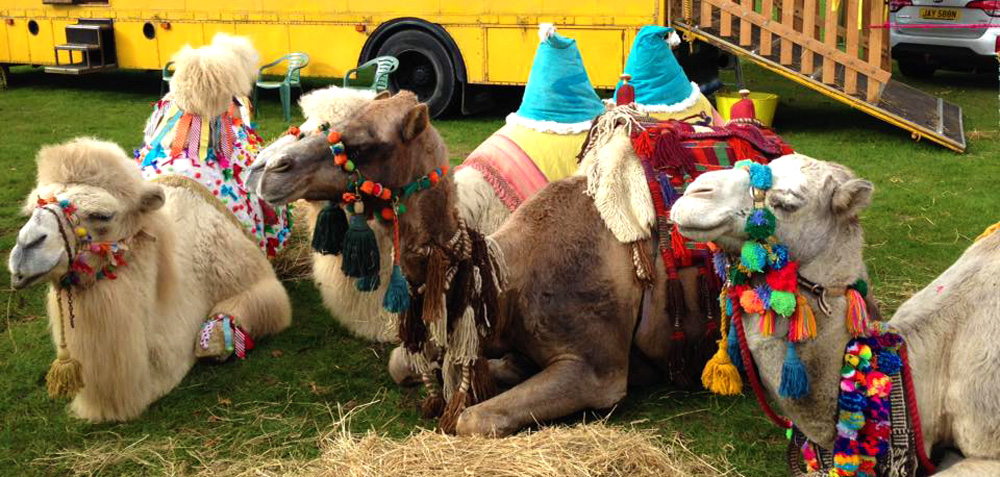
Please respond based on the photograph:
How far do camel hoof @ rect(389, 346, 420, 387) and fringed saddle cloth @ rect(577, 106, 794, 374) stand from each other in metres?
1.15

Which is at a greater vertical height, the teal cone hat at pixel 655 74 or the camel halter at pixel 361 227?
the teal cone hat at pixel 655 74

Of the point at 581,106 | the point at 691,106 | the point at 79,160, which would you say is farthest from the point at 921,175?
the point at 79,160

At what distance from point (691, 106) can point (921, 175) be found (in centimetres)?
344

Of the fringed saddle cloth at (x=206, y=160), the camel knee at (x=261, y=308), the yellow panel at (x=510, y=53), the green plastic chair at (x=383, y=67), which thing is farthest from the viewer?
the yellow panel at (x=510, y=53)

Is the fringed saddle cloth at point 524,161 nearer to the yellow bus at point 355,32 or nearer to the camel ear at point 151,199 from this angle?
the camel ear at point 151,199

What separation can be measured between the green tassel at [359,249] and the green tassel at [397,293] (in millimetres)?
88

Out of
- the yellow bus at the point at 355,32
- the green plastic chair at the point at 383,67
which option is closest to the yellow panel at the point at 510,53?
the yellow bus at the point at 355,32

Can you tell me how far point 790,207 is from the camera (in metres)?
2.85

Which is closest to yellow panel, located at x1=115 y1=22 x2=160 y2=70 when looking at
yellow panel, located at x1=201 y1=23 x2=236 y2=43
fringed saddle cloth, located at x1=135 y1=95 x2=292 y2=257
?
yellow panel, located at x1=201 y1=23 x2=236 y2=43

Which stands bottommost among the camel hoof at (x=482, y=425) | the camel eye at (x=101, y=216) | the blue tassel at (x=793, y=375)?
the camel hoof at (x=482, y=425)

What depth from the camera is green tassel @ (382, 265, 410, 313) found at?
3545mm

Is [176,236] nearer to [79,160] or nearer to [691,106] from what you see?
[79,160]

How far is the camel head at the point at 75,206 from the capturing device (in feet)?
13.0

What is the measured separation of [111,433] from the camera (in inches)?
169
